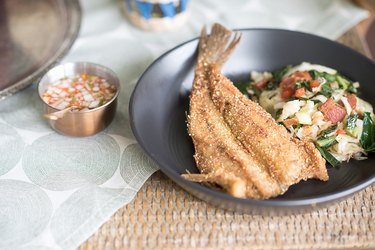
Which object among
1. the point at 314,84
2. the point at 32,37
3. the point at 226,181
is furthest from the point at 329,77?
the point at 32,37

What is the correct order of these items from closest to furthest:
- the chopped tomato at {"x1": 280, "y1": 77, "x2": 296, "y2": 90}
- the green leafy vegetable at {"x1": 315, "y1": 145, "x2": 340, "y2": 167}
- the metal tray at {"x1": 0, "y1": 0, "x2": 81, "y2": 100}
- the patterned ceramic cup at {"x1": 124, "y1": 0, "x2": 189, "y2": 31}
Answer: the green leafy vegetable at {"x1": 315, "y1": 145, "x2": 340, "y2": 167}, the chopped tomato at {"x1": 280, "y1": 77, "x2": 296, "y2": 90}, the metal tray at {"x1": 0, "y1": 0, "x2": 81, "y2": 100}, the patterned ceramic cup at {"x1": 124, "y1": 0, "x2": 189, "y2": 31}

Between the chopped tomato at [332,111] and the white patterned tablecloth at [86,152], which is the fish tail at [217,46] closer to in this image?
the white patterned tablecloth at [86,152]

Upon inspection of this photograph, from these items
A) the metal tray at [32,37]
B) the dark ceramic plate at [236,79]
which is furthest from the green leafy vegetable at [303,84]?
the metal tray at [32,37]

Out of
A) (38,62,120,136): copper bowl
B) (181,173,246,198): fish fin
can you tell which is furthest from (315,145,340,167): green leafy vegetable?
(38,62,120,136): copper bowl

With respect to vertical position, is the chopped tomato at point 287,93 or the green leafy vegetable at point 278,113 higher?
the chopped tomato at point 287,93

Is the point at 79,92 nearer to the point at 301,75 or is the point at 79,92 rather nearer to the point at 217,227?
the point at 217,227

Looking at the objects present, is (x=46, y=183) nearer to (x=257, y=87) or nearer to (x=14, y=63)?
(x=14, y=63)

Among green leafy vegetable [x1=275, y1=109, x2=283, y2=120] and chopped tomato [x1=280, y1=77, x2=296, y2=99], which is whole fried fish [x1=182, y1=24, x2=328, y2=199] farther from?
chopped tomato [x1=280, y1=77, x2=296, y2=99]
